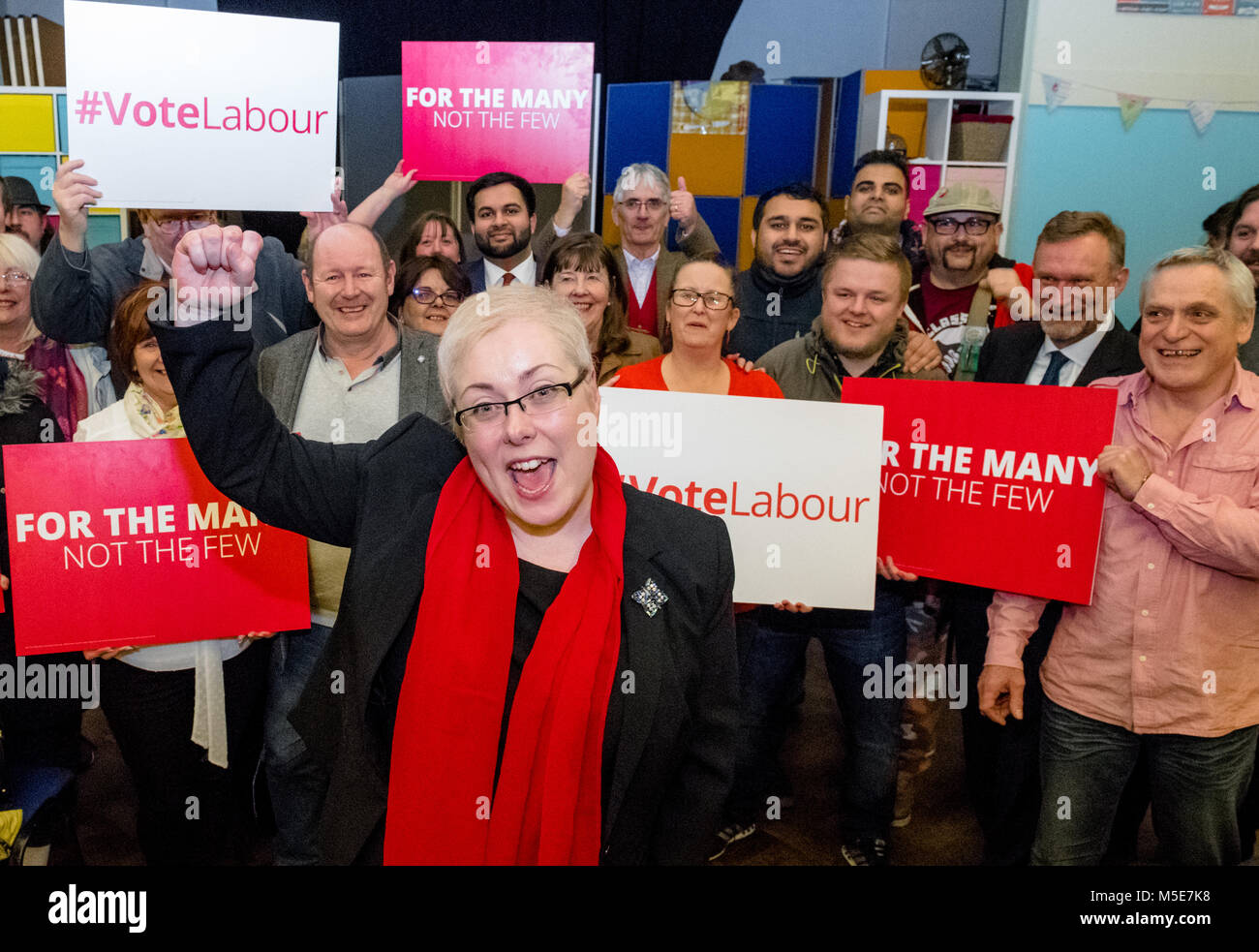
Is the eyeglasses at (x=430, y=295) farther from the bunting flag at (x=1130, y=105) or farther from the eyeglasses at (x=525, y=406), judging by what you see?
the bunting flag at (x=1130, y=105)

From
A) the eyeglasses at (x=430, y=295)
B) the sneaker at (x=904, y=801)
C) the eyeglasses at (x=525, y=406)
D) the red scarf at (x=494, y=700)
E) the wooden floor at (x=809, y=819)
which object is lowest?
the wooden floor at (x=809, y=819)

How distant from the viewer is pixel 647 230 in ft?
9.21

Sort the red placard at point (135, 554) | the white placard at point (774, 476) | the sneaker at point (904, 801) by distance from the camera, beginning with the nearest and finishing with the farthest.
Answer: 1. the red placard at point (135, 554)
2. the white placard at point (774, 476)
3. the sneaker at point (904, 801)

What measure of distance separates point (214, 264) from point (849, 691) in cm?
196

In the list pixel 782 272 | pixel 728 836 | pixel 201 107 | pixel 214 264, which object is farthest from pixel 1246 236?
pixel 201 107

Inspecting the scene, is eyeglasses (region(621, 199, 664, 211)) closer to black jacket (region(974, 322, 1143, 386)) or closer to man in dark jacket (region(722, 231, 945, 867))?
man in dark jacket (region(722, 231, 945, 867))

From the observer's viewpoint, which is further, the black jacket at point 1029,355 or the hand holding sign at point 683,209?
the hand holding sign at point 683,209

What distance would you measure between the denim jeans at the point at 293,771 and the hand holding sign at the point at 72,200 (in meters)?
1.17

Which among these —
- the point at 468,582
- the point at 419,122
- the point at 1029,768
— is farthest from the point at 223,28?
the point at 1029,768

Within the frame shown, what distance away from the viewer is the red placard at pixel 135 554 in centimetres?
234

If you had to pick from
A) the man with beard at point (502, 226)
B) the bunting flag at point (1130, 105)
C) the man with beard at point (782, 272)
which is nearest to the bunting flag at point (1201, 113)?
the bunting flag at point (1130, 105)

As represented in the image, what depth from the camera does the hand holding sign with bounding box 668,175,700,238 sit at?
288 centimetres

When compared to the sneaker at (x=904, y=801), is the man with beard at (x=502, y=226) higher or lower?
higher
